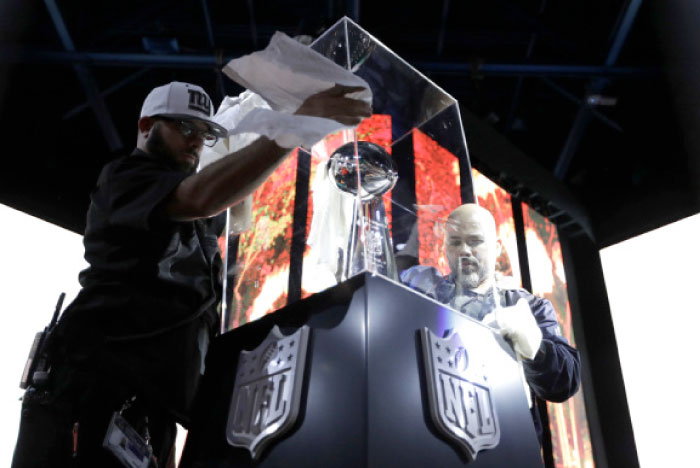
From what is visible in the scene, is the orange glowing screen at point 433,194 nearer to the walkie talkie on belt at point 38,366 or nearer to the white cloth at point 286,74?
the white cloth at point 286,74

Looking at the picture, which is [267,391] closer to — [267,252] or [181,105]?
[267,252]

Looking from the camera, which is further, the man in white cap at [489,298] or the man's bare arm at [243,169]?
the man in white cap at [489,298]

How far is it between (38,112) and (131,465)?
13.1 ft

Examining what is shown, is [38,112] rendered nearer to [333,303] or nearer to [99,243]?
[99,243]

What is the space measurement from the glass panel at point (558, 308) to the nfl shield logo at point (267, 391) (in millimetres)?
3751

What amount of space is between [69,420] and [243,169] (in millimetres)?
483

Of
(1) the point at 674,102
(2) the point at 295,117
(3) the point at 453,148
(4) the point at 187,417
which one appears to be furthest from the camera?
(1) the point at 674,102

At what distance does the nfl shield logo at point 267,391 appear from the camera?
897 mm

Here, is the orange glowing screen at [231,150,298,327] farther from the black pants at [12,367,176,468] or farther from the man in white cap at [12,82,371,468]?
the black pants at [12,367,176,468]

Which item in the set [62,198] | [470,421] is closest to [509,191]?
[62,198]

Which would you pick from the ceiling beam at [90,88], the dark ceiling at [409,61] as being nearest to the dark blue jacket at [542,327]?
the dark ceiling at [409,61]

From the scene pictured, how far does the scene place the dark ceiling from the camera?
13.1 feet

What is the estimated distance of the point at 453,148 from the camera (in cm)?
160

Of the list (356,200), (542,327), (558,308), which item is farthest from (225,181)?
(558,308)
